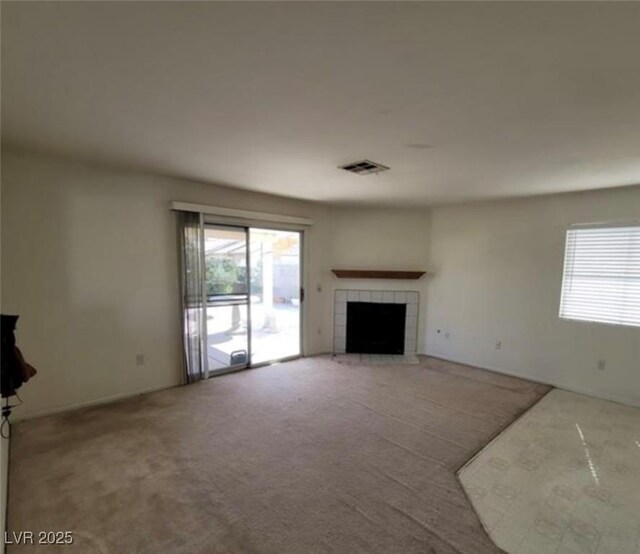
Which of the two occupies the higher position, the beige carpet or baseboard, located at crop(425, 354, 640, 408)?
the beige carpet

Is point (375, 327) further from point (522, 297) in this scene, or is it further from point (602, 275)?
point (602, 275)

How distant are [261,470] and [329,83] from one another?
2498 millimetres

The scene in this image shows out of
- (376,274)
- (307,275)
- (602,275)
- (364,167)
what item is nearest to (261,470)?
(364,167)

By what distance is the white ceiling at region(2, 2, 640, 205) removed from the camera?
46.2 inches

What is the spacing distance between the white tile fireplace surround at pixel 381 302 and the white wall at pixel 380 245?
0.08 meters

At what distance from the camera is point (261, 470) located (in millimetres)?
2316

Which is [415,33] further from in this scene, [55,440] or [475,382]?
[475,382]

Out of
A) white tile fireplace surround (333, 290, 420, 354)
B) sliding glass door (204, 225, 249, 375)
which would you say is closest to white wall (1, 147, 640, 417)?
white tile fireplace surround (333, 290, 420, 354)

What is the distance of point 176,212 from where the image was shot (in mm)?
3672

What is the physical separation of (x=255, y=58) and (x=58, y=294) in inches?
115

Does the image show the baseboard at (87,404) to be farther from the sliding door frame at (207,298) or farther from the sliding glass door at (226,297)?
the sliding glass door at (226,297)

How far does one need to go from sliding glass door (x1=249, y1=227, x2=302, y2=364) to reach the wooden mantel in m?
0.75

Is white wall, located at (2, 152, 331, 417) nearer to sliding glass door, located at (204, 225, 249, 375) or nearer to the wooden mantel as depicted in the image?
sliding glass door, located at (204, 225, 249, 375)

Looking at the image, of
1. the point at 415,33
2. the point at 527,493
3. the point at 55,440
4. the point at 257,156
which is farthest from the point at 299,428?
the point at 415,33
